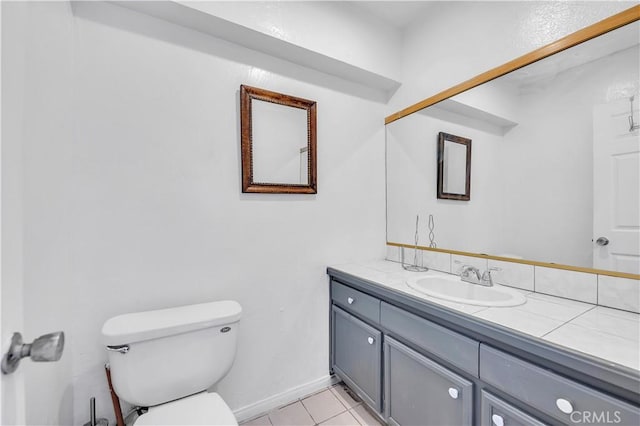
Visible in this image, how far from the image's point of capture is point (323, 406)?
170 cm

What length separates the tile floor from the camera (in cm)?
157

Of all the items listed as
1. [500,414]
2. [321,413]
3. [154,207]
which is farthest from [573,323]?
[154,207]

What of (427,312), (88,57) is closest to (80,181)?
(88,57)

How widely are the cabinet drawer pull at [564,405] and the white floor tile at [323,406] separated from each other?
121 centimetres

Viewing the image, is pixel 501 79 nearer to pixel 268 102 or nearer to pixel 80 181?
pixel 268 102

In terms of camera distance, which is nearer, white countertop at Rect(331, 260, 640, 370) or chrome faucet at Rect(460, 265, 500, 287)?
white countertop at Rect(331, 260, 640, 370)

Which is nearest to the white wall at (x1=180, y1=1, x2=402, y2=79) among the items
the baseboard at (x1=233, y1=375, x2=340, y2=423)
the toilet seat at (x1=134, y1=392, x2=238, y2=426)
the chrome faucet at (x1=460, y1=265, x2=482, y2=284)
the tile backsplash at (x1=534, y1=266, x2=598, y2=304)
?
the chrome faucet at (x1=460, y1=265, x2=482, y2=284)

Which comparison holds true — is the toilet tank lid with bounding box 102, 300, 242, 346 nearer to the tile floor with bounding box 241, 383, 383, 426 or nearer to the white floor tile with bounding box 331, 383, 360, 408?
the tile floor with bounding box 241, 383, 383, 426

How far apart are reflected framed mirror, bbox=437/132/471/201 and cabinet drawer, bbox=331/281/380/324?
86 centimetres

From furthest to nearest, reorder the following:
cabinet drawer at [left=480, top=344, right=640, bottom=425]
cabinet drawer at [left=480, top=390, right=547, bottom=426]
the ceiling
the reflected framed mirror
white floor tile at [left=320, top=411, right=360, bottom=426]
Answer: the ceiling < the reflected framed mirror < white floor tile at [left=320, top=411, right=360, bottom=426] < cabinet drawer at [left=480, top=390, right=547, bottom=426] < cabinet drawer at [left=480, top=344, right=640, bottom=425]

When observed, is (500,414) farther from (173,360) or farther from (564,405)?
(173,360)

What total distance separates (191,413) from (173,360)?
8.7 inches

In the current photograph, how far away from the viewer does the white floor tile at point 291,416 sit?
1.56 meters

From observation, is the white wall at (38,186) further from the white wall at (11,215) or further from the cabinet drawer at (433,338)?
the cabinet drawer at (433,338)
